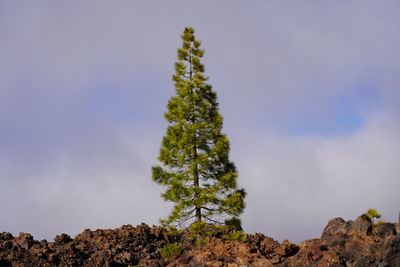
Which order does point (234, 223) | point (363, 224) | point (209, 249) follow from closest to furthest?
point (363, 224)
point (209, 249)
point (234, 223)

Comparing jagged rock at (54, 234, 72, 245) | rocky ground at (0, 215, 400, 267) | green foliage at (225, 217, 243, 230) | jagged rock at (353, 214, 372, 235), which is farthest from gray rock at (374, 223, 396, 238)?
jagged rock at (54, 234, 72, 245)

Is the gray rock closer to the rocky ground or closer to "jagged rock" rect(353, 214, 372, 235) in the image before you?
the rocky ground

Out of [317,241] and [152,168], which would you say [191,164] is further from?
[317,241]

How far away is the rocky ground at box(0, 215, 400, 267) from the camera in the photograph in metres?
19.5

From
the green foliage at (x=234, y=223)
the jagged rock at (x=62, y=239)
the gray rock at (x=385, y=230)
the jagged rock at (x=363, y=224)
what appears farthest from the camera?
the jagged rock at (x=62, y=239)

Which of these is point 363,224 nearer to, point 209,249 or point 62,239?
point 209,249

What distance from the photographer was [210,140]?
1183 inches

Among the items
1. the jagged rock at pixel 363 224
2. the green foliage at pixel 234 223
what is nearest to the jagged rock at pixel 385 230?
the jagged rock at pixel 363 224

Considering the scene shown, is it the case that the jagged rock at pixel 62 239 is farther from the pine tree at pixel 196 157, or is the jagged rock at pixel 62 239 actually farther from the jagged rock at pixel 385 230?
the jagged rock at pixel 385 230

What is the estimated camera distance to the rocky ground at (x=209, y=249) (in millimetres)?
19531

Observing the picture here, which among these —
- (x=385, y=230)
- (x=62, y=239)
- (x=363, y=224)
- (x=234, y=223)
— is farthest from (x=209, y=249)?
(x=62, y=239)

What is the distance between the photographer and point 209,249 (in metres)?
22.7

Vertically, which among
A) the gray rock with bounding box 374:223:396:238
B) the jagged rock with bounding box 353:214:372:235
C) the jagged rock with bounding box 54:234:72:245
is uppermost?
the jagged rock with bounding box 54:234:72:245

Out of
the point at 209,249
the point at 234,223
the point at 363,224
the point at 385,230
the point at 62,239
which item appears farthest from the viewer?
the point at 62,239
